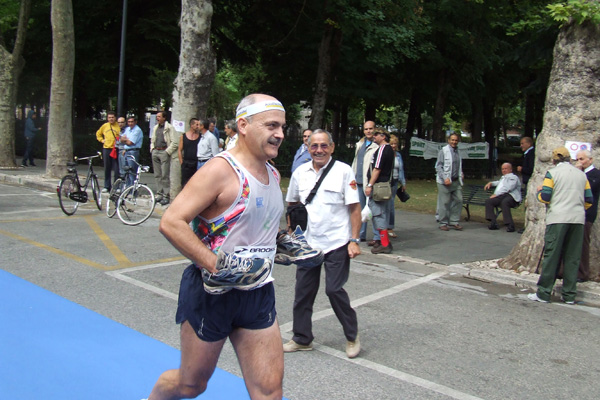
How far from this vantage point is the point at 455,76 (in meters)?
26.1

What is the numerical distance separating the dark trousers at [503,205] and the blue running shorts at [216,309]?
1050cm

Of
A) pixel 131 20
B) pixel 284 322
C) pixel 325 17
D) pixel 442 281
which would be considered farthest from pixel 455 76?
pixel 284 322

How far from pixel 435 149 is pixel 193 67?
1577 cm

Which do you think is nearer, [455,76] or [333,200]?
[333,200]

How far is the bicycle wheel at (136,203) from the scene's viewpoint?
11.5 meters

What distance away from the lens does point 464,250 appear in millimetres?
10109

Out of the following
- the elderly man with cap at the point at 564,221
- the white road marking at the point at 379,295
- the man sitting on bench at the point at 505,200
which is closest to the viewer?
the white road marking at the point at 379,295

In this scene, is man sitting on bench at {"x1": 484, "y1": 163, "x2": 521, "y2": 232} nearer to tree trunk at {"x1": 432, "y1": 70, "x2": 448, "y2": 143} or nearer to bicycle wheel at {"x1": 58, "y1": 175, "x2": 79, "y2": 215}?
bicycle wheel at {"x1": 58, "y1": 175, "x2": 79, "y2": 215}

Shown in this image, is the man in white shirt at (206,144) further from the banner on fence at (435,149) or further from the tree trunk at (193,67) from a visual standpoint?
the banner on fence at (435,149)

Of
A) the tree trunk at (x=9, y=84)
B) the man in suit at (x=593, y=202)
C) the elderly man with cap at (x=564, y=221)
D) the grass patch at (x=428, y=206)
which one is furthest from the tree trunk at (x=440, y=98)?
the elderly man with cap at (x=564, y=221)

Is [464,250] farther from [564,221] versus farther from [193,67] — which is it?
[193,67]

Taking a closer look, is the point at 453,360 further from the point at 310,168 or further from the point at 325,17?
the point at 325,17

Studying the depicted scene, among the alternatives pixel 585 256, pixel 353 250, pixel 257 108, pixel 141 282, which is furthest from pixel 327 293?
pixel 585 256

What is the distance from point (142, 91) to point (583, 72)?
28.2 m
